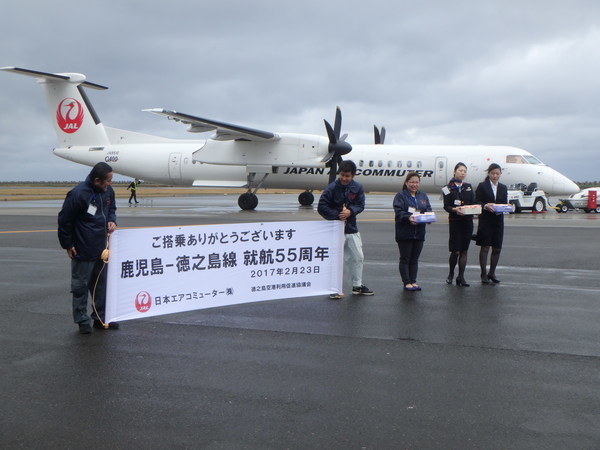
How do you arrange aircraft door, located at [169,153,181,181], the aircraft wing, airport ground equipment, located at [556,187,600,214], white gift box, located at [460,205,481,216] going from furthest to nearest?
aircraft door, located at [169,153,181,181], airport ground equipment, located at [556,187,600,214], the aircraft wing, white gift box, located at [460,205,481,216]

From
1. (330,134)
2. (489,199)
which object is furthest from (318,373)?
(330,134)

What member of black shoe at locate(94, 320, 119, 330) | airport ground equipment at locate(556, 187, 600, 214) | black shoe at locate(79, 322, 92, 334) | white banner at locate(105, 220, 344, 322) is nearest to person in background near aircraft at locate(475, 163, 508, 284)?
white banner at locate(105, 220, 344, 322)

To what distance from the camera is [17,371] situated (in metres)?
5.03

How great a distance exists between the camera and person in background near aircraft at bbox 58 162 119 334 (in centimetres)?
630

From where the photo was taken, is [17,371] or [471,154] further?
[471,154]

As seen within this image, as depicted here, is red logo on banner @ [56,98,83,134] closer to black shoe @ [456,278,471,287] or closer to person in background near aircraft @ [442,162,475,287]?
person in background near aircraft @ [442,162,475,287]

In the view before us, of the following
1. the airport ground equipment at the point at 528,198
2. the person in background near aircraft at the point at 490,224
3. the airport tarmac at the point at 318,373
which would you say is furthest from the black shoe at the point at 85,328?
the airport ground equipment at the point at 528,198

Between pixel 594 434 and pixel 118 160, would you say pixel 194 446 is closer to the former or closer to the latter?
pixel 594 434

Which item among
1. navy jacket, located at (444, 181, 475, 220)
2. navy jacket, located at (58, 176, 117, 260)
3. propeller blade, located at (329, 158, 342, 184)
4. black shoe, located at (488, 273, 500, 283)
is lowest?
black shoe, located at (488, 273, 500, 283)

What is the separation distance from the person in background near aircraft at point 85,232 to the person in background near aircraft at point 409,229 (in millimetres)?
4187

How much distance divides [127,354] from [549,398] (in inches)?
147

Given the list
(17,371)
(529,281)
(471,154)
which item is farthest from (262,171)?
(17,371)

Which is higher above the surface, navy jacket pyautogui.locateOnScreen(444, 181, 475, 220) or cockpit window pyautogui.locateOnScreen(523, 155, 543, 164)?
cockpit window pyautogui.locateOnScreen(523, 155, 543, 164)

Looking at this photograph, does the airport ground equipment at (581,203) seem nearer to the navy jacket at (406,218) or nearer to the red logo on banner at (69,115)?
the navy jacket at (406,218)
